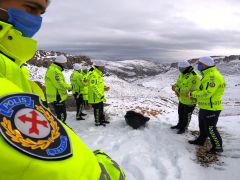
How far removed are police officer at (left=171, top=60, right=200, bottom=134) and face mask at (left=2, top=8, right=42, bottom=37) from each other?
7.53 m

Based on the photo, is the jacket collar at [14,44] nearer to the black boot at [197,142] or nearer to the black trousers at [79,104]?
the black boot at [197,142]

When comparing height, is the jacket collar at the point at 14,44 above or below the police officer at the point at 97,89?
above

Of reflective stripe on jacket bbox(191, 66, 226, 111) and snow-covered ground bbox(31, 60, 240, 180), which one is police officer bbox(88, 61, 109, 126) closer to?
snow-covered ground bbox(31, 60, 240, 180)

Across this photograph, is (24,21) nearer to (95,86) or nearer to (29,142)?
(29,142)

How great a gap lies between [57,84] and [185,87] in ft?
12.7

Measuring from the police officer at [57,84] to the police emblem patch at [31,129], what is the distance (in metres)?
7.81

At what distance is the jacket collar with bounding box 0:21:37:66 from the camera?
123cm

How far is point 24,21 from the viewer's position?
1443 millimetres

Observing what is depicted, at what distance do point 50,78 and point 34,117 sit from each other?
26.4ft

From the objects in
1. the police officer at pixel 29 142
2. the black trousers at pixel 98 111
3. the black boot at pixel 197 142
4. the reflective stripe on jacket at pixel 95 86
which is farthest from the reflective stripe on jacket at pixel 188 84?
the police officer at pixel 29 142

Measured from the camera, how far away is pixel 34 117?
92 cm

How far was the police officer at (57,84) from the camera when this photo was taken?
28.4 ft

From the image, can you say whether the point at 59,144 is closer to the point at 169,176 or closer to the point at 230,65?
the point at 169,176

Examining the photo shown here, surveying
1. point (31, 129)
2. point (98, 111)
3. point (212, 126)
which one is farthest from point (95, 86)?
point (31, 129)
